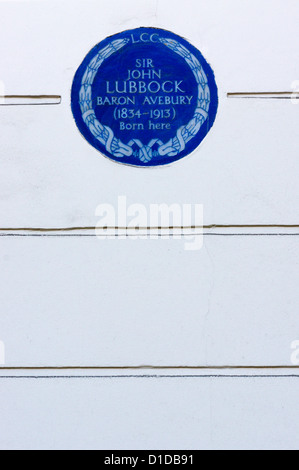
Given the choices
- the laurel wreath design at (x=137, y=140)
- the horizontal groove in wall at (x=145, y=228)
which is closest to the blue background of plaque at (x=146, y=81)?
the laurel wreath design at (x=137, y=140)

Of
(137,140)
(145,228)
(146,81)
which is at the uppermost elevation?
(146,81)

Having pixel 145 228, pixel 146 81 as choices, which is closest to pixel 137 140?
pixel 146 81

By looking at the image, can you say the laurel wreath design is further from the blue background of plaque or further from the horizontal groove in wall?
the horizontal groove in wall

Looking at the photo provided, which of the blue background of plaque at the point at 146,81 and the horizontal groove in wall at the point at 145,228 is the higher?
the blue background of plaque at the point at 146,81

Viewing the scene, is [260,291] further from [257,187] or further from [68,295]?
[68,295]

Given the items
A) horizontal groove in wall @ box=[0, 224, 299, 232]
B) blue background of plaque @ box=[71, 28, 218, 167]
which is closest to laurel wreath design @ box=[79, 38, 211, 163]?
blue background of plaque @ box=[71, 28, 218, 167]

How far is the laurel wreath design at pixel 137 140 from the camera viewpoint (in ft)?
7.97

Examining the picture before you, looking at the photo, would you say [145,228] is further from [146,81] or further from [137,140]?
[146,81]

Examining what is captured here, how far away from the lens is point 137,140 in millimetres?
2457

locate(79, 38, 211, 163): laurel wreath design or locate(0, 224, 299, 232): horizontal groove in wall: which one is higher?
locate(79, 38, 211, 163): laurel wreath design

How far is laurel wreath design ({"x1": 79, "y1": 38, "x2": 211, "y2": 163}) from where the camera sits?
2.43 m

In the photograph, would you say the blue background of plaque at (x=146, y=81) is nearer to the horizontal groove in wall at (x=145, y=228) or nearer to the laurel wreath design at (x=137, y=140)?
the laurel wreath design at (x=137, y=140)
